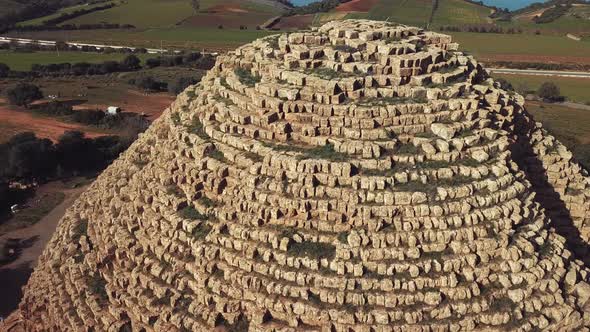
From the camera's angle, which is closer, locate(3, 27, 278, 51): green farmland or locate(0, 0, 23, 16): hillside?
locate(3, 27, 278, 51): green farmland

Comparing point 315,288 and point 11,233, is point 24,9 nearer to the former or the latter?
point 11,233

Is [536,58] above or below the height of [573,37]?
below

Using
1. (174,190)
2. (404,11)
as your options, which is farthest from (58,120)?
(404,11)

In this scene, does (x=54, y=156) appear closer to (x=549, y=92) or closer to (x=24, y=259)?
(x=24, y=259)

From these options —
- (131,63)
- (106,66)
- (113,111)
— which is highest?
(131,63)

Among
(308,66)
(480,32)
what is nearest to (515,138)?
(308,66)

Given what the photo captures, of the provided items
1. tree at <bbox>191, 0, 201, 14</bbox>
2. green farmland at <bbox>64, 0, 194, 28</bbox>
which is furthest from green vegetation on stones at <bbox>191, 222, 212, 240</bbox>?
tree at <bbox>191, 0, 201, 14</bbox>

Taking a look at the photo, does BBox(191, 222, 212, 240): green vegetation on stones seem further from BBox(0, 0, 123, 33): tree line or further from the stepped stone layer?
BBox(0, 0, 123, 33): tree line
